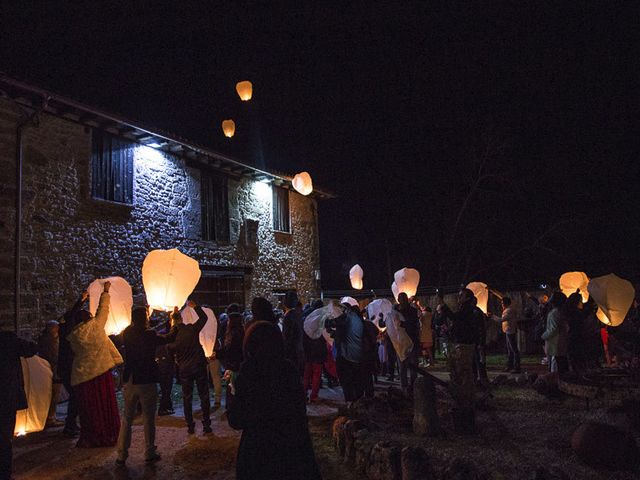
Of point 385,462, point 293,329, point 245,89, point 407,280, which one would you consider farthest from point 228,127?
point 385,462

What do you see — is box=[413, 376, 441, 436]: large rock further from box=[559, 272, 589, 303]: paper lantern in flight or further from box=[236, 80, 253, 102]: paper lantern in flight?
box=[236, 80, 253, 102]: paper lantern in flight

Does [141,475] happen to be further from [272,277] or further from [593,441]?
[272,277]

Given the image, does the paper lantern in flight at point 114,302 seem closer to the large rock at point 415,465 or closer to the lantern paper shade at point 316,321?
the lantern paper shade at point 316,321

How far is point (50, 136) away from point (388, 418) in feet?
29.3

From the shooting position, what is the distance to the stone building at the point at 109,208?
952 cm

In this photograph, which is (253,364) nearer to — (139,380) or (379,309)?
(139,380)

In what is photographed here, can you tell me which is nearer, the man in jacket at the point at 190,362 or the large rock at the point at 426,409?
the large rock at the point at 426,409

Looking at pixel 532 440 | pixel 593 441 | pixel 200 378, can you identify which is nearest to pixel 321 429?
pixel 200 378

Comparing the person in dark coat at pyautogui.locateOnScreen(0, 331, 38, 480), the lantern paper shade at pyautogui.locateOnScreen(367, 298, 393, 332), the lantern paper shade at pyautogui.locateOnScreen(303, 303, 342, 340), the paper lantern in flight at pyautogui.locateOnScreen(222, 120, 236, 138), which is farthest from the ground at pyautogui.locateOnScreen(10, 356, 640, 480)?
the paper lantern in flight at pyautogui.locateOnScreen(222, 120, 236, 138)

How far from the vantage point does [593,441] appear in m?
4.54

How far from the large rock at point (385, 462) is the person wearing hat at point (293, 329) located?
3669 mm

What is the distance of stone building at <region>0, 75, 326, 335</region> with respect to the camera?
952 centimetres

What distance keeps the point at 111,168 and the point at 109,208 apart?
3.20 ft

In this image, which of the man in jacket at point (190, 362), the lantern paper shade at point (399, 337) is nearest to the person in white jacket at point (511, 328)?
the lantern paper shade at point (399, 337)
